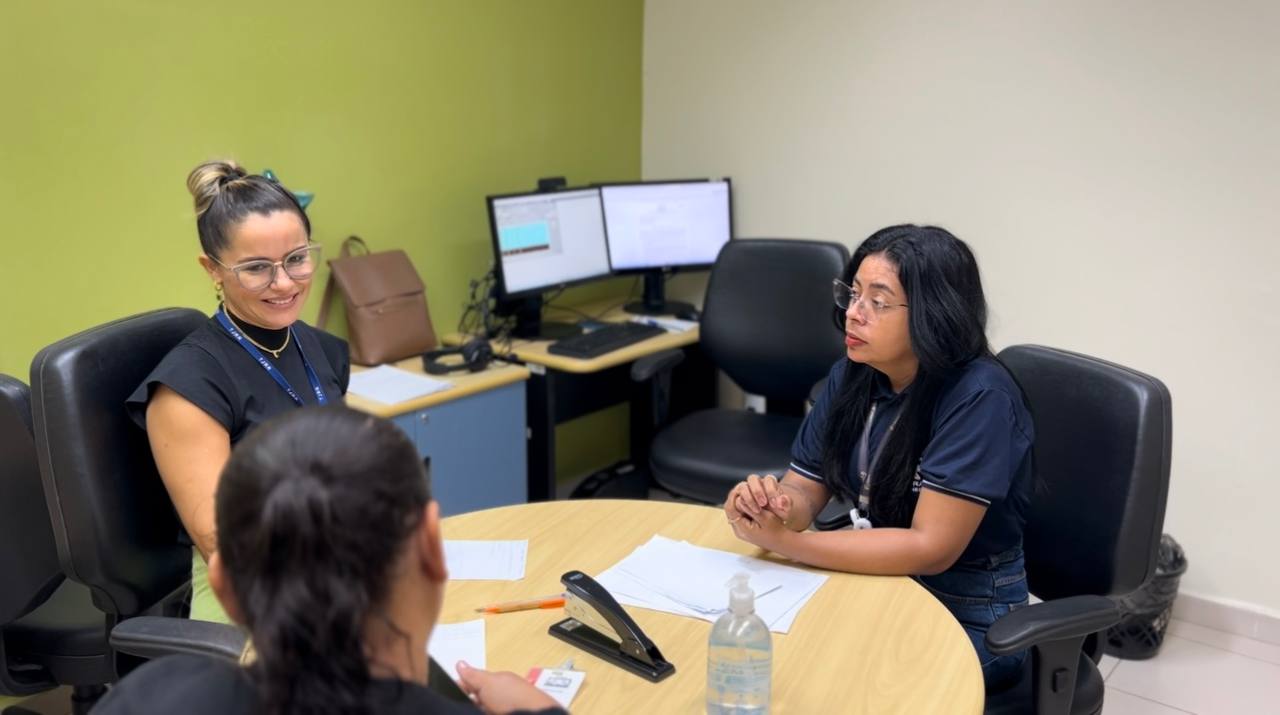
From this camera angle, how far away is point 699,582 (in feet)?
5.12

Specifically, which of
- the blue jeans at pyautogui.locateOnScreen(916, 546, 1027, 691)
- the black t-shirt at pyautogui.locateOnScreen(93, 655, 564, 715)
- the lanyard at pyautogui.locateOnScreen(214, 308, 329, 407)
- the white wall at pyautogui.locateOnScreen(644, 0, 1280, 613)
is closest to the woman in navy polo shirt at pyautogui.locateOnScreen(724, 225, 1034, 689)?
the blue jeans at pyautogui.locateOnScreen(916, 546, 1027, 691)

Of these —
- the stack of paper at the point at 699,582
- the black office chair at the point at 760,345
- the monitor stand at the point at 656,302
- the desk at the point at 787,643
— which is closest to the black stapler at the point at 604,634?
the desk at the point at 787,643

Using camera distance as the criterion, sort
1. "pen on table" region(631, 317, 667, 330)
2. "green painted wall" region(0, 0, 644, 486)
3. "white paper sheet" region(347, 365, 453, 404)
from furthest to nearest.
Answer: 1. "pen on table" region(631, 317, 667, 330)
2. "white paper sheet" region(347, 365, 453, 404)
3. "green painted wall" region(0, 0, 644, 486)

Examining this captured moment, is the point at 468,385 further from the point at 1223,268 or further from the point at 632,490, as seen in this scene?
the point at 1223,268

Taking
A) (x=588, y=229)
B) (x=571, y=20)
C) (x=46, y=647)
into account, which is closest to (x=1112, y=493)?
(x=46, y=647)

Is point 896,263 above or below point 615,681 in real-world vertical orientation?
above

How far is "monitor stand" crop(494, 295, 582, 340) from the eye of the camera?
3.31m

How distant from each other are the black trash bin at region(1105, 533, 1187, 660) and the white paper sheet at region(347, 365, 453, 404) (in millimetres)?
2011

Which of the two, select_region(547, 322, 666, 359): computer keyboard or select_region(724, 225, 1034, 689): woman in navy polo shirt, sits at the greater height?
select_region(724, 225, 1034, 689): woman in navy polo shirt

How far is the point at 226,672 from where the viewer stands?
801mm

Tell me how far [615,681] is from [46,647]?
1140 millimetres

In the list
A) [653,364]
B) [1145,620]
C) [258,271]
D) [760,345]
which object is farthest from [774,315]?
[258,271]

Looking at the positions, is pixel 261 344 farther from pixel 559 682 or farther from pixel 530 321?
pixel 530 321

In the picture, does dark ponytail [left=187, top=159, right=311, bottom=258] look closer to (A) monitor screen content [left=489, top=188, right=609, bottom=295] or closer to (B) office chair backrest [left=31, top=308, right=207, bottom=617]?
(B) office chair backrest [left=31, top=308, right=207, bottom=617]
